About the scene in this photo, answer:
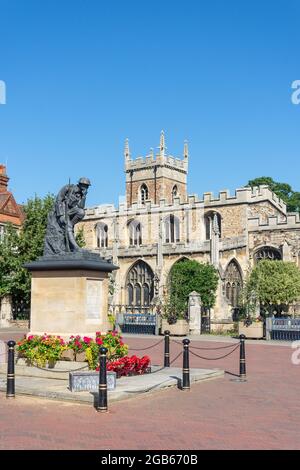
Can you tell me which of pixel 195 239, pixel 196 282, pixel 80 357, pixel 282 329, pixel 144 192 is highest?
pixel 144 192

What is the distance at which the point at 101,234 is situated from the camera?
58.0 metres

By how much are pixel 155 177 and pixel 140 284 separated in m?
18.4

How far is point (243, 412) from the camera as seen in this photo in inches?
391

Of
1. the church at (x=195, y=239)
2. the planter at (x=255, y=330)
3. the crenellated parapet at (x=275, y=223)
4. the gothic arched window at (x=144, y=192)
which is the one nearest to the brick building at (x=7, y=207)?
the church at (x=195, y=239)

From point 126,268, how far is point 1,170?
13796 millimetres

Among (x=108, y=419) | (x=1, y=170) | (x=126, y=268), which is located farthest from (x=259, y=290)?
(x=108, y=419)

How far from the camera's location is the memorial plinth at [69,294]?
1305 centimetres

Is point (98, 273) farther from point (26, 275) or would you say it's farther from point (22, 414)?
point (26, 275)

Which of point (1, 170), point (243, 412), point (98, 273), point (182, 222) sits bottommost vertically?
point (243, 412)

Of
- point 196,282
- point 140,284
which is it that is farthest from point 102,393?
point 140,284

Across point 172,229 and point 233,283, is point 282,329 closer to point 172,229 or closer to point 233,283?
point 233,283

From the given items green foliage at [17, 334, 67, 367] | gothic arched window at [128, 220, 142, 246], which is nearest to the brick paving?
green foliage at [17, 334, 67, 367]

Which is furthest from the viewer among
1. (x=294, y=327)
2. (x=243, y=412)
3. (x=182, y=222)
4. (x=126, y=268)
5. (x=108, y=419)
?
(x=182, y=222)

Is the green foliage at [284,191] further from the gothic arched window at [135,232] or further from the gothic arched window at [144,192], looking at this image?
the gothic arched window at [135,232]
